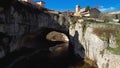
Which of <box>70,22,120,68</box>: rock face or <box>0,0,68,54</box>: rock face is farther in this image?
<box>0,0,68,54</box>: rock face

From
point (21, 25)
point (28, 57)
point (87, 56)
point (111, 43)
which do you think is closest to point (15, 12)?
point (21, 25)

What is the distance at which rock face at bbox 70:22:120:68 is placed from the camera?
118 ft

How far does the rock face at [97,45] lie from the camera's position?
3609cm

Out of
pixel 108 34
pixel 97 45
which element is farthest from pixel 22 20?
pixel 108 34

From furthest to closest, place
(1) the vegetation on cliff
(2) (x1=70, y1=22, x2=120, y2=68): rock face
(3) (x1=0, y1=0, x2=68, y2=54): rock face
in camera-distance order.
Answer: (3) (x1=0, y1=0, x2=68, y2=54): rock face
(1) the vegetation on cliff
(2) (x1=70, y1=22, x2=120, y2=68): rock face

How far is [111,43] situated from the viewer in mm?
40719

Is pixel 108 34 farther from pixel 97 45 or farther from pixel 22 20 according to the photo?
pixel 22 20

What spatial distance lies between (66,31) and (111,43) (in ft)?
82.6

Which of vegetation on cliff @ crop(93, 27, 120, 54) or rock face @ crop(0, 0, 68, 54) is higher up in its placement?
rock face @ crop(0, 0, 68, 54)

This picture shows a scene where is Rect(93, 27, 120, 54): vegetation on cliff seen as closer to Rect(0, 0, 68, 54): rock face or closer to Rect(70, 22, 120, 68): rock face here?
Rect(70, 22, 120, 68): rock face

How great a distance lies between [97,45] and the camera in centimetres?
4341

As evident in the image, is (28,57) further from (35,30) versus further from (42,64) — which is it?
(35,30)

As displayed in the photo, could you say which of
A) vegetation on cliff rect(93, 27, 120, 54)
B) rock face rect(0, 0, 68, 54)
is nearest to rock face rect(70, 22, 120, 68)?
vegetation on cliff rect(93, 27, 120, 54)

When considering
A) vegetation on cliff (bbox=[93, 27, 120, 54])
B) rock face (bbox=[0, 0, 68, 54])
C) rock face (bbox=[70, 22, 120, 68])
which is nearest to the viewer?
rock face (bbox=[70, 22, 120, 68])
